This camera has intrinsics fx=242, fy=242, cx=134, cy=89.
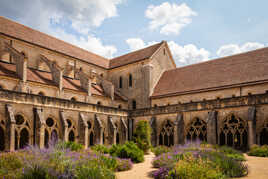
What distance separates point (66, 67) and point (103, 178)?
24.6 metres

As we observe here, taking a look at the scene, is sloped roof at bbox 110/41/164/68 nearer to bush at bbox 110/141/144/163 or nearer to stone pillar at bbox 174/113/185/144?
stone pillar at bbox 174/113/185/144

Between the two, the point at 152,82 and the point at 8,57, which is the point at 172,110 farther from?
the point at 8,57

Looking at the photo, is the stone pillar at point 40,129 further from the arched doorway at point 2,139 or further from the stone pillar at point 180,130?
the stone pillar at point 180,130

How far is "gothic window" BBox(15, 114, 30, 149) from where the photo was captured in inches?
633

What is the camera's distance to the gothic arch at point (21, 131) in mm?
16078

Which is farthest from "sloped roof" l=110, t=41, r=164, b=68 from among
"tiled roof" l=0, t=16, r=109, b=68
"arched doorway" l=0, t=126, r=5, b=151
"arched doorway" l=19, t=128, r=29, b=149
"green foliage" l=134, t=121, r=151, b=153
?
"arched doorway" l=0, t=126, r=5, b=151

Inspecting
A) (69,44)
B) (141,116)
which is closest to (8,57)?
(69,44)

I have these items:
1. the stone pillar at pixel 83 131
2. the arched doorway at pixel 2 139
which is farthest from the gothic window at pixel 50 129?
the arched doorway at pixel 2 139

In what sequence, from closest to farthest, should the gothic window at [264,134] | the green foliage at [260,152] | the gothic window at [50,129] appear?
1. the green foliage at [260,152]
2. the gothic window at [264,134]
3. the gothic window at [50,129]

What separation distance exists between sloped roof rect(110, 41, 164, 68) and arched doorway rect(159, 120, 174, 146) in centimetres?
1088

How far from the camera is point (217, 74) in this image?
26.0 meters

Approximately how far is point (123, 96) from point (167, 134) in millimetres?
11403

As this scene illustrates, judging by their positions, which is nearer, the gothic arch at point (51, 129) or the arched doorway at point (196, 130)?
the gothic arch at point (51, 129)

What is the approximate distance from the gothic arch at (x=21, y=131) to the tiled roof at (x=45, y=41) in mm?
12467
